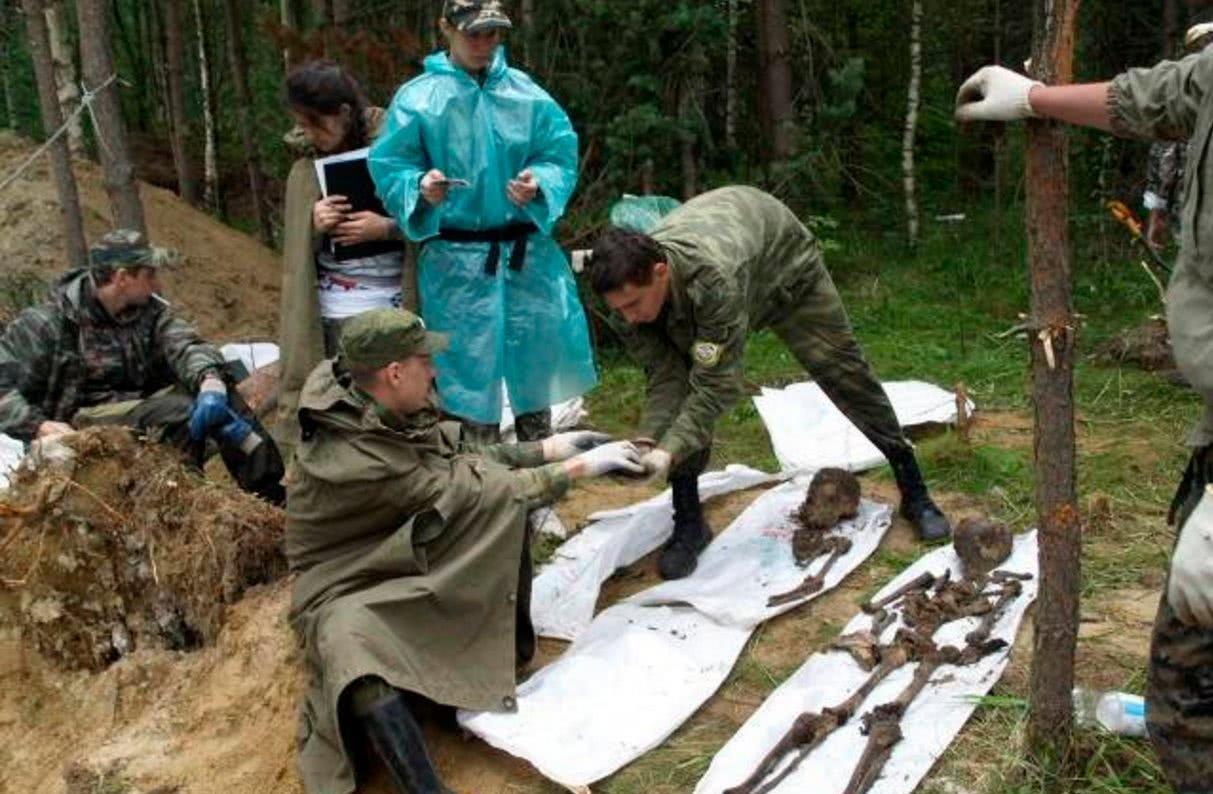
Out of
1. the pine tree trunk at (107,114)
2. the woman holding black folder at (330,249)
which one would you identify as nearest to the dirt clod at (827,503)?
the woman holding black folder at (330,249)

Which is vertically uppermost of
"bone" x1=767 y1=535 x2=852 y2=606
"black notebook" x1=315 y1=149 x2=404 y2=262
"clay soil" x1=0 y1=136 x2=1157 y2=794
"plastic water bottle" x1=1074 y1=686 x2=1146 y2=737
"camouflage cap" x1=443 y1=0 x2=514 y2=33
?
"camouflage cap" x1=443 y1=0 x2=514 y2=33

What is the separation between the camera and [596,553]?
4.32 m

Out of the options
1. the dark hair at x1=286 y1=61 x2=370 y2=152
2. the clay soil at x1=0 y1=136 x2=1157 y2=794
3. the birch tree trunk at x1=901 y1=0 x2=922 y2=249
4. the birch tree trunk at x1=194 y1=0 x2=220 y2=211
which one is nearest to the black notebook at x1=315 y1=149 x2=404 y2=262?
the dark hair at x1=286 y1=61 x2=370 y2=152

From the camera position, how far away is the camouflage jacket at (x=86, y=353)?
4359 mm

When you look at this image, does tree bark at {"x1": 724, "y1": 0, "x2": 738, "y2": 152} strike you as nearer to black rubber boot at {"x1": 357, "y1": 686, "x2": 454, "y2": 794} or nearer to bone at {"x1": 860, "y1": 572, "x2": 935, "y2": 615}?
bone at {"x1": 860, "y1": 572, "x2": 935, "y2": 615}

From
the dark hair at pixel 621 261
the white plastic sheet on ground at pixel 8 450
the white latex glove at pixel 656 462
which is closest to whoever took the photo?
the dark hair at pixel 621 261

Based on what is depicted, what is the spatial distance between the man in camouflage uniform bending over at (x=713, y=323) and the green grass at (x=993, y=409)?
49 centimetres

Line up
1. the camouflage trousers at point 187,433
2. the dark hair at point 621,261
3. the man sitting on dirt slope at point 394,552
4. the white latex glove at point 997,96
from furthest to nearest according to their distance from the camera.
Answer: the camouflage trousers at point 187,433 < the dark hair at point 621,261 < the man sitting on dirt slope at point 394,552 < the white latex glove at point 997,96

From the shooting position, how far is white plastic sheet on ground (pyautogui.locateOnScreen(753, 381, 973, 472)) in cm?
523

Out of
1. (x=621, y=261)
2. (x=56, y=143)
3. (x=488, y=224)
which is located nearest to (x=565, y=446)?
(x=621, y=261)

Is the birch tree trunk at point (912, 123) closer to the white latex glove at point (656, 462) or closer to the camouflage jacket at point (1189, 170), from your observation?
the white latex glove at point (656, 462)

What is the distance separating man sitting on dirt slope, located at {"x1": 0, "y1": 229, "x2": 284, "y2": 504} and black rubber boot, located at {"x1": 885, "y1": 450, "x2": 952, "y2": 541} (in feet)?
7.46

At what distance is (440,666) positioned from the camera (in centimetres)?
329

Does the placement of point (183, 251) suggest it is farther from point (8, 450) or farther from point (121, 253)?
point (121, 253)
